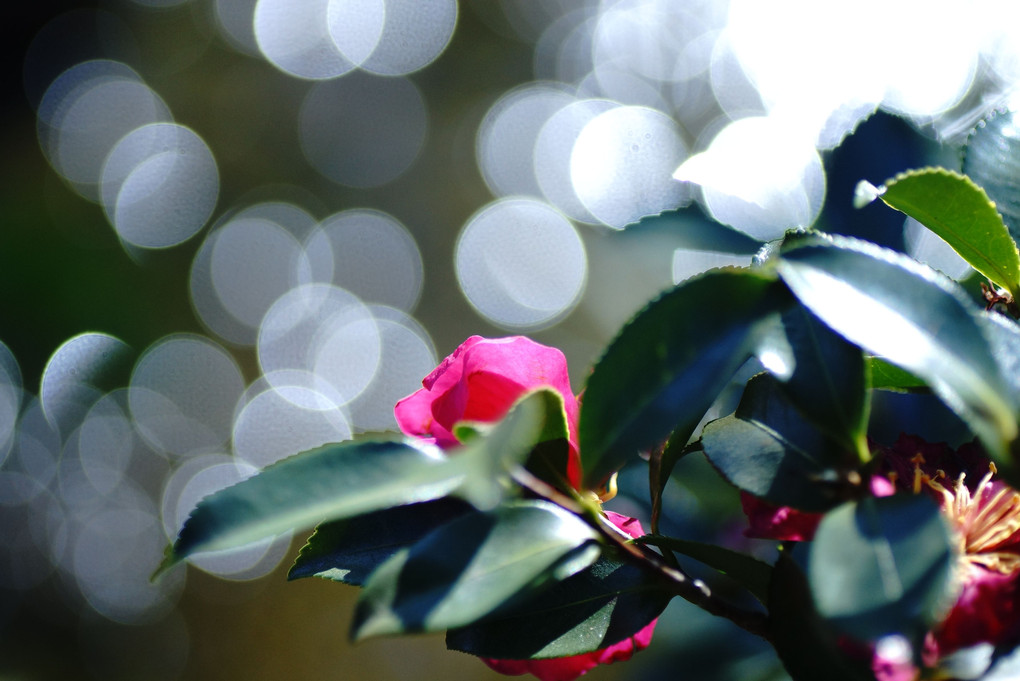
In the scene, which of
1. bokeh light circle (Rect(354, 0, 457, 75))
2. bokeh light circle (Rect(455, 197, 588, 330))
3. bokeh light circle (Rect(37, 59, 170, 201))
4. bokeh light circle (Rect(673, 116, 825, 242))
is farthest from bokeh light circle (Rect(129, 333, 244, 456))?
bokeh light circle (Rect(673, 116, 825, 242))

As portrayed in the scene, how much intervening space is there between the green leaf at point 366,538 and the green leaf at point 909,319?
13 cm

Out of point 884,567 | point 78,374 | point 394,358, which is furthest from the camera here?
point 394,358

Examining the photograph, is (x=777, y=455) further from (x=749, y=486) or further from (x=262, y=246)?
(x=262, y=246)

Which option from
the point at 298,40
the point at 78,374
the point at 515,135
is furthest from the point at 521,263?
the point at 78,374

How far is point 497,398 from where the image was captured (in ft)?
1.05

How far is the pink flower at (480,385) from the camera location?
32 cm

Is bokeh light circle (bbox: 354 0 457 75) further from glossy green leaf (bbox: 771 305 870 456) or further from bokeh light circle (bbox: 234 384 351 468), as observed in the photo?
glossy green leaf (bbox: 771 305 870 456)

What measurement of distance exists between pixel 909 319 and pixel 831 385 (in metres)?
0.03

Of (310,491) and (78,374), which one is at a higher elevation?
(310,491)

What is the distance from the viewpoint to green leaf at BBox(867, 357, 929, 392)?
0.31 meters

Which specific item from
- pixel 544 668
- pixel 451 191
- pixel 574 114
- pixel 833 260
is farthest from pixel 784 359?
pixel 574 114

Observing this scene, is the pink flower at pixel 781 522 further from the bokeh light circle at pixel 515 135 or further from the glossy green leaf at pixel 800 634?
the bokeh light circle at pixel 515 135

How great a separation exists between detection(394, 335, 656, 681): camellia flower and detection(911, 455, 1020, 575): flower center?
0.11 metres

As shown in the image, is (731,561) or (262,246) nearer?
(731,561)
